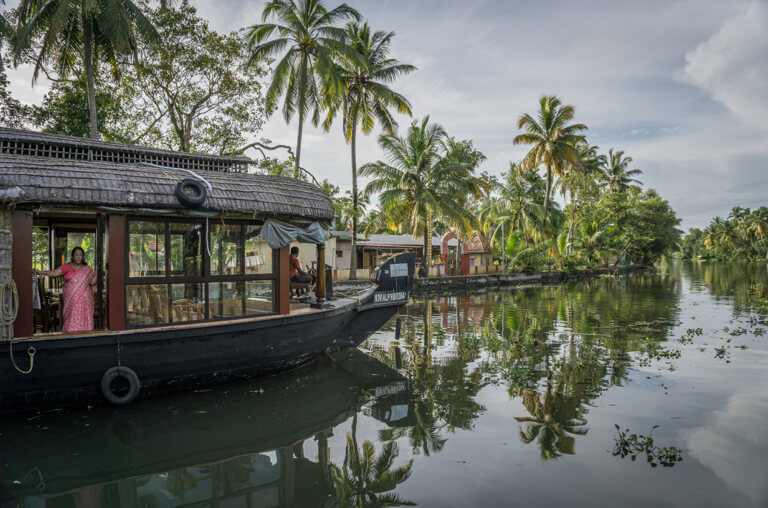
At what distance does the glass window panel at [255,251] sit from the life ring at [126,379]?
1.92 m

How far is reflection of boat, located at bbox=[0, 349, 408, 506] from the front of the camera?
4059 millimetres

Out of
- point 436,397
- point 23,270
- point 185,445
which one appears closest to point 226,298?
point 185,445

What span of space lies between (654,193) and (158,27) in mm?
46839

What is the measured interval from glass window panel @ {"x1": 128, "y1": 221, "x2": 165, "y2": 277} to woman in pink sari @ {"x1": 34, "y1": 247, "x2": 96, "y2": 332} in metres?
0.56

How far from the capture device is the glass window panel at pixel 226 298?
643 cm

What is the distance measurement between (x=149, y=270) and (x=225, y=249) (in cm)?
98

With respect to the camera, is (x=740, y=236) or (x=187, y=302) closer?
(x=187, y=302)

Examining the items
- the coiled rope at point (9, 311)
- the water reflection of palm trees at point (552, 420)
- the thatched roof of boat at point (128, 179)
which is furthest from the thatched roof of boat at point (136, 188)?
the water reflection of palm trees at point (552, 420)

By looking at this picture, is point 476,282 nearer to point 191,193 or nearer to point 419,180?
point 419,180

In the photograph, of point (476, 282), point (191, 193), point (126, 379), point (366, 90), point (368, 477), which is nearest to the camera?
point (368, 477)

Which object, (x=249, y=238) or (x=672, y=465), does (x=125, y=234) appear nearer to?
(x=249, y=238)

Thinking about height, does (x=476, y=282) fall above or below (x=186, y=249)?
below

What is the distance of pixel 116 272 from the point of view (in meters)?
5.72

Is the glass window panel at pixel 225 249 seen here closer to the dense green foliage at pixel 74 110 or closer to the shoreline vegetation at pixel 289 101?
the shoreline vegetation at pixel 289 101
